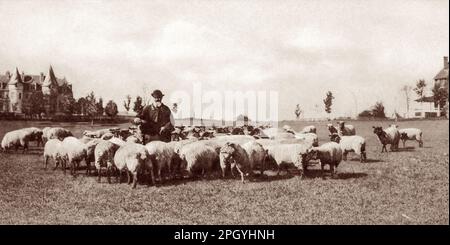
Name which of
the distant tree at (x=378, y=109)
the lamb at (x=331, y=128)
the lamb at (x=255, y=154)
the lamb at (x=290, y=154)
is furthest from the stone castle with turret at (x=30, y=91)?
the lamb at (x=331, y=128)

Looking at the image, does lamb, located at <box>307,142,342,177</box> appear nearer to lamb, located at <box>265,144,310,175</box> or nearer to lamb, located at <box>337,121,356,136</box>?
lamb, located at <box>265,144,310,175</box>

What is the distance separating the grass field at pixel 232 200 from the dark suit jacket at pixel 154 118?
2335 millimetres

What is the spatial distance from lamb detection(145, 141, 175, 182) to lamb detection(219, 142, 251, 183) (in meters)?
1.37

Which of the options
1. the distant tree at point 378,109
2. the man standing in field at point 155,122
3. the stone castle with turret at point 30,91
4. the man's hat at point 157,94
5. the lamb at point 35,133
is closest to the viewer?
the stone castle with turret at point 30,91

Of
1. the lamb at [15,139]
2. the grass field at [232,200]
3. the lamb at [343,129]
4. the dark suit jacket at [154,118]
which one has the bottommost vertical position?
the grass field at [232,200]

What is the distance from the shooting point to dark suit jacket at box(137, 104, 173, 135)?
42.7 ft

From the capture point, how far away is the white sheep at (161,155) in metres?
11.4

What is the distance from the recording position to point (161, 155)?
1151 centimetres

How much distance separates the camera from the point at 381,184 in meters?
10.4

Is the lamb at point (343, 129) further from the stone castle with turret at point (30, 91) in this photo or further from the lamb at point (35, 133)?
the lamb at point (35, 133)

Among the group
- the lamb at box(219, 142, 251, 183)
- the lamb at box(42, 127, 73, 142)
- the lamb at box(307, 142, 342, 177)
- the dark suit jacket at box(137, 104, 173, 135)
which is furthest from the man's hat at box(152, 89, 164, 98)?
the lamb at box(42, 127, 73, 142)
